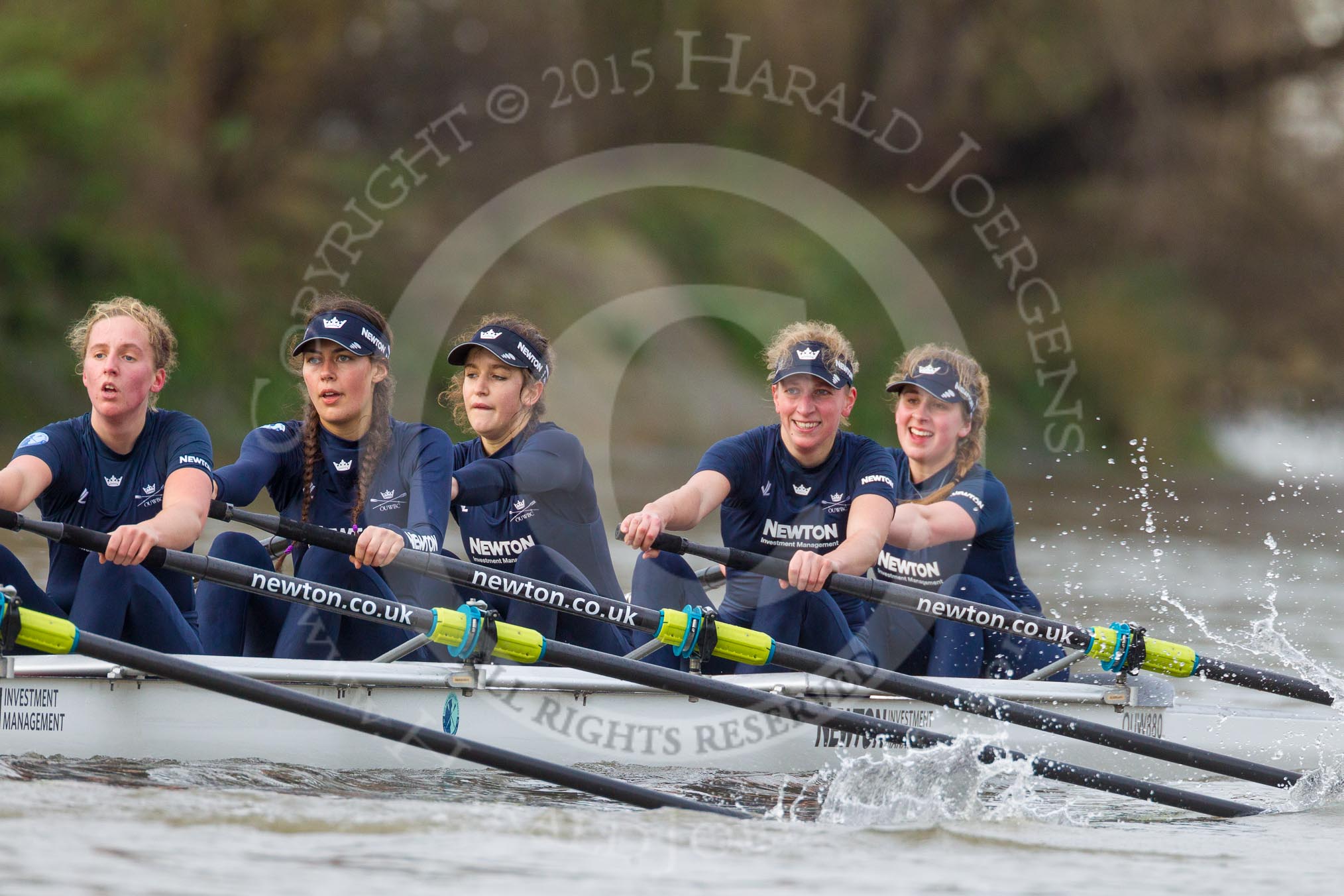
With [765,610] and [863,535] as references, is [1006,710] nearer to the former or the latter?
[863,535]

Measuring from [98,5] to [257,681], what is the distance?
13338 mm

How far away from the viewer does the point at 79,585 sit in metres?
4.53

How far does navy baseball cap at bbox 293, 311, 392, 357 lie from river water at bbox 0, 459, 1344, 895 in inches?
50.4

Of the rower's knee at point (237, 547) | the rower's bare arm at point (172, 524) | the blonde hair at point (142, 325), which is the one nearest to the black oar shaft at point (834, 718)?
the rower's knee at point (237, 547)

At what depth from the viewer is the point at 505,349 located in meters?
5.24

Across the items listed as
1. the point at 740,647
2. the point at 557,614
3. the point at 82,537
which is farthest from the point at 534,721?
the point at 82,537

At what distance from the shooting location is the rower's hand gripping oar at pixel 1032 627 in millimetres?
5066

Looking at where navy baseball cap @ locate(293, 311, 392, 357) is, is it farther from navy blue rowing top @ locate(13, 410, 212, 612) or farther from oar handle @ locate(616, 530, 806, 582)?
oar handle @ locate(616, 530, 806, 582)

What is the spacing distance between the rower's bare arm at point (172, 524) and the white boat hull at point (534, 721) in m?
0.34

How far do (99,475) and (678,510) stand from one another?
179 centimetres

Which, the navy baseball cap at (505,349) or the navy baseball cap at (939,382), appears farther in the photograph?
the navy baseball cap at (939,382)

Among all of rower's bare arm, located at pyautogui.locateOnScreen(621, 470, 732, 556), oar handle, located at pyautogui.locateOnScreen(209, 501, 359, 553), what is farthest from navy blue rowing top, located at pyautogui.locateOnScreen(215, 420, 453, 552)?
rower's bare arm, located at pyautogui.locateOnScreen(621, 470, 732, 556)

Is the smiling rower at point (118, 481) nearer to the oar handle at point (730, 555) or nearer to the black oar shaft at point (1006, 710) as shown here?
the oar handle at point (730, 555)

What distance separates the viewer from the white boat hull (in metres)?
4.38
